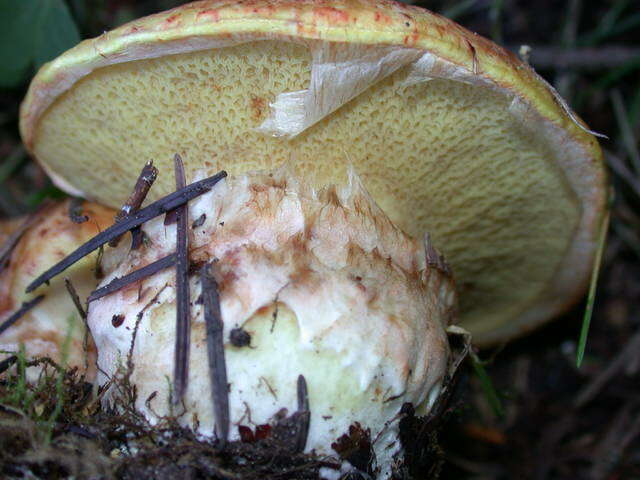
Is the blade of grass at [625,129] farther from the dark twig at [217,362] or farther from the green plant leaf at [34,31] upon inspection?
the green plant leaf at [34,31]

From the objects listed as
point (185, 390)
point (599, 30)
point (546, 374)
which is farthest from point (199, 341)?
point (599, 30)

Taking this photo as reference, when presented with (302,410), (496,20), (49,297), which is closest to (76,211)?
(49,297)

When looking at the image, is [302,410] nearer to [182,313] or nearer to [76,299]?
[182,313]

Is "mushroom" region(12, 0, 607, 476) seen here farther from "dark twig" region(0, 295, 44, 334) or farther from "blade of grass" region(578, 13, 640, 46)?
"blade of grass" region(578, 13, 640, 46)

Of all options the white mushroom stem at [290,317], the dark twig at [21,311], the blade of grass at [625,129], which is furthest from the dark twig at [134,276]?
the blade of grass at [625,129]

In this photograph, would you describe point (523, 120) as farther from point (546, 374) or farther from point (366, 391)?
point (546, 374)

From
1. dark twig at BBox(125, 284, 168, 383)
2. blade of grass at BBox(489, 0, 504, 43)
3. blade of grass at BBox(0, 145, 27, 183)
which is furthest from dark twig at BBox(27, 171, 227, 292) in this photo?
blade of grass at BBox(489, 0, 504, 43)
